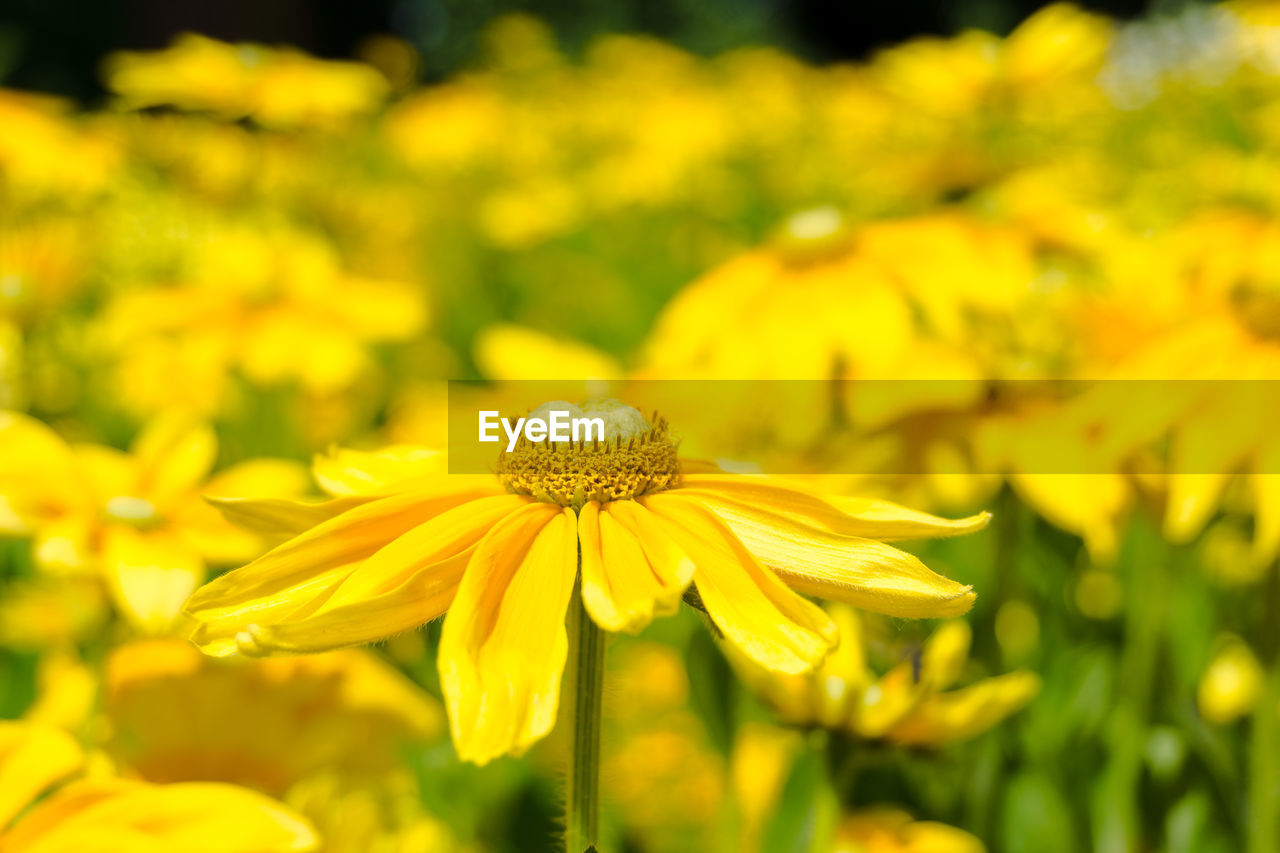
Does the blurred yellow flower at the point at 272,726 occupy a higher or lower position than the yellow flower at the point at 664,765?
higher

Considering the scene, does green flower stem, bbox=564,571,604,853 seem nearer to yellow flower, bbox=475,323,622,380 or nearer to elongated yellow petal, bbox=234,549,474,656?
elongated yellow petal, bbox=234,549,474,656

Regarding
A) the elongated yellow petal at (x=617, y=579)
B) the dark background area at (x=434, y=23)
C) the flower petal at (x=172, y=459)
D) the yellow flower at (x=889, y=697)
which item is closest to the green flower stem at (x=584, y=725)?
the elongated yellow petal at (x=617, y=579)

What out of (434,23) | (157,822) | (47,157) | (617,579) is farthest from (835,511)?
(434,23)

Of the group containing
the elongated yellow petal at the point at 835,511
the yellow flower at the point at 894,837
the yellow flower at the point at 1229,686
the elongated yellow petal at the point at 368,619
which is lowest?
the yellow flower at the point at 894,837

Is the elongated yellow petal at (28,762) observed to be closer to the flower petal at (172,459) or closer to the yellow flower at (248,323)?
the flower petal at (172,459)

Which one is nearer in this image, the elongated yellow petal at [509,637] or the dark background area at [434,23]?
the elongated yellow petal at [509,637]

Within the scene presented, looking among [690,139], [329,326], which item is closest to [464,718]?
[329,326]

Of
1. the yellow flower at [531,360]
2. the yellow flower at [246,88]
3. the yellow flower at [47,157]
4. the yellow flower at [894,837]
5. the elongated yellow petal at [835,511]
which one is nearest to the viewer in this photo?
the elongated yellow petal at [835,511]
